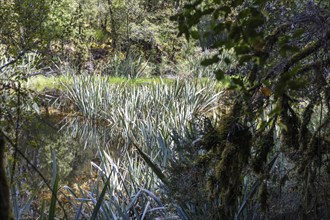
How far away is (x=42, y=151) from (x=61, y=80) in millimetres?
3748

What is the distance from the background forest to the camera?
7.43 feet

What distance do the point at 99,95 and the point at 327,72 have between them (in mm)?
8115

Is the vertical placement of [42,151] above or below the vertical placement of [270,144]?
below

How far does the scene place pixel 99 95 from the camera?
1055 centimetres

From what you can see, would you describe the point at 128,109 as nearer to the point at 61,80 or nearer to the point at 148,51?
the point at 61,80

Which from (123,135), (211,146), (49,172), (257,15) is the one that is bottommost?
(49,172)

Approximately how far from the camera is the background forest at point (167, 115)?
7.43 feet

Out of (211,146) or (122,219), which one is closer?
(211,146)

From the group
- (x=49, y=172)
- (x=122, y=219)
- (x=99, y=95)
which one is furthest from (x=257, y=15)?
(x=99, y=95)

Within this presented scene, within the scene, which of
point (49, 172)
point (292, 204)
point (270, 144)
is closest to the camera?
point (270, 144)

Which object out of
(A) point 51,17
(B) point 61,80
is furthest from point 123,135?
(A) point 51,17

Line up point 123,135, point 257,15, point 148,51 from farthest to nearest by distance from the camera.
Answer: point 148,51 < point 123,135 < point 257,15

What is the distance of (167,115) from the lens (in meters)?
7.62

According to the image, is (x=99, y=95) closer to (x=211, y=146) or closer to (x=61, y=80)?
(x=61, y=80)
